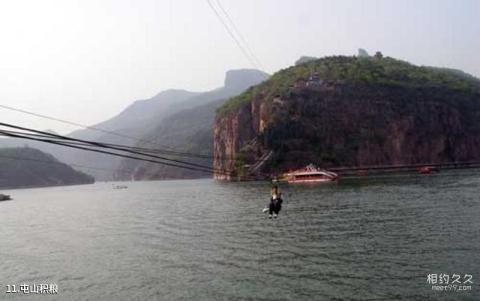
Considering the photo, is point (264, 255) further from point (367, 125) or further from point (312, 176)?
point (367, 125)

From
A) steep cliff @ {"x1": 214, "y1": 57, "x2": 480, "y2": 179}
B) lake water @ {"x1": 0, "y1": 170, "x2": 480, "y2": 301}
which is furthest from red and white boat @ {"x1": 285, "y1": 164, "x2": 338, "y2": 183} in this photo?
lake water @ {"x1": 0, "y1": 170, "x2": 480, "y2": 301}

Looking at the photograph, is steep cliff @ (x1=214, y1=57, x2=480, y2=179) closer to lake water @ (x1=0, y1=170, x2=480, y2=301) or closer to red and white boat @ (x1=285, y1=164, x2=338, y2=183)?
red and white boat @ (x1=285, y1=164, x2=338, y2=183)

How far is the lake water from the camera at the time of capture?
27.9 meters

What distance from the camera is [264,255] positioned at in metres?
35.9

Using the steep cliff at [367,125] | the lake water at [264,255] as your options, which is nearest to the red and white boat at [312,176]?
the steep cliff at [367,125]

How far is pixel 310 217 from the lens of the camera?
5475 centimetres

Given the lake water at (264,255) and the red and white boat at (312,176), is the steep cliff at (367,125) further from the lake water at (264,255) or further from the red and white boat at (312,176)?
the lake water at (264,255)

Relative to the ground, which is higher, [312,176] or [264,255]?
[312,176]

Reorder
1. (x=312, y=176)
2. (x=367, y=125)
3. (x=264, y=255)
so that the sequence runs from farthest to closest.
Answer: (x=367, y=125) < (x=312, y=176) < (x=264, y=255)

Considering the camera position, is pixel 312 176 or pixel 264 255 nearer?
pixel 264 255

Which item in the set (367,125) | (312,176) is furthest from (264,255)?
(367,125)

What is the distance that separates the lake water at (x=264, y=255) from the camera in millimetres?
27859

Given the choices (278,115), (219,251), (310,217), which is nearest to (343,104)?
(278,115)

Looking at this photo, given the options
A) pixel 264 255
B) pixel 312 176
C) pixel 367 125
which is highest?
pixel 367 125
